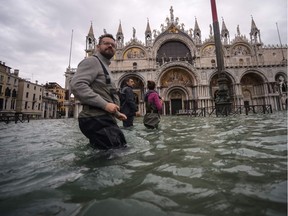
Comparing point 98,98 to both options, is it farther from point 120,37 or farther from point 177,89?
point 120,37

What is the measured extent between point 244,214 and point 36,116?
138 ft

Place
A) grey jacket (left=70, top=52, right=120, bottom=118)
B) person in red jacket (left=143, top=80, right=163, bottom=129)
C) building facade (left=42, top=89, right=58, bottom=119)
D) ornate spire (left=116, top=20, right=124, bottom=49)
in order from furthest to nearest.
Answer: building facade (left=42, top=89, right=58, bottom=119), ornate spire (left=116, top=20, right=124, bottom=49), person in red jacket (left=143, top=80, right=163, bottom=129), grey jacket (left=70, top=52, right=120, bottom=118)

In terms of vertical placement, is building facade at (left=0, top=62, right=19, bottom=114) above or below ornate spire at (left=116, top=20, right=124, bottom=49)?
below

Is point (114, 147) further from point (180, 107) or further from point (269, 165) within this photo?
point (180, 107)

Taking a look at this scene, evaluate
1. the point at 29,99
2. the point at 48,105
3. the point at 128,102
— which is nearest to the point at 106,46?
the point at 128,102

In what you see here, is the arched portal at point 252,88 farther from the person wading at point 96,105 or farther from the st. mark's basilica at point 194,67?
the person wading at point 96,105

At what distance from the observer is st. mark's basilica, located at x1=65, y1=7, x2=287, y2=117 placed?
2484cm

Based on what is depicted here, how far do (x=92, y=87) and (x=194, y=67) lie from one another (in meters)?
24.0

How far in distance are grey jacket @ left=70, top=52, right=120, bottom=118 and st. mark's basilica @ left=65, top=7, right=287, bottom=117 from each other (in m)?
22.2

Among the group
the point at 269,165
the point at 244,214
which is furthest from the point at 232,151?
the point at 244,214

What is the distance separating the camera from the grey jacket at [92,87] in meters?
2.30

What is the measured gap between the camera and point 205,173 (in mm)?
1439

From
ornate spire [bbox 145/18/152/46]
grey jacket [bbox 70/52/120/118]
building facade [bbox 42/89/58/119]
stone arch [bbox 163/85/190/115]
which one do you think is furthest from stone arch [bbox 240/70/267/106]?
building facade [bbox 42/89/58/119]

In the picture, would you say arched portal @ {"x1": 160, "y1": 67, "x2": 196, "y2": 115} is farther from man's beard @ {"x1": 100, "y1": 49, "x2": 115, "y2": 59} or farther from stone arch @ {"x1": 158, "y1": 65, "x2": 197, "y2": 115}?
man's beard @ {"x1": 100, "y1": 49, "x2": 115, "y2": 59}
